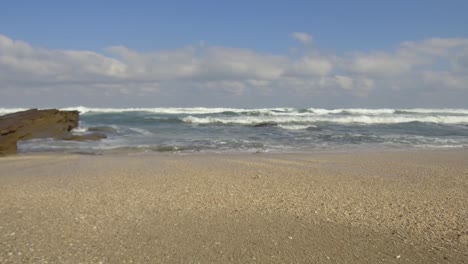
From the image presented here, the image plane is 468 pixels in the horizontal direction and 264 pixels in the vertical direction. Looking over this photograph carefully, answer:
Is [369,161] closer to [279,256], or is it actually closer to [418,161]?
[418,161]

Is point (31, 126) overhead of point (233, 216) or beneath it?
overhead

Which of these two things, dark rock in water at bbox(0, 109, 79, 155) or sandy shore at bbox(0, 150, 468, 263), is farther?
dark rock in water at bbox(0, 109, 79, 155)

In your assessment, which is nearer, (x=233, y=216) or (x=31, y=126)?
(x=233, y=216)

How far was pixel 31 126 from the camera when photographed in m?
17.7

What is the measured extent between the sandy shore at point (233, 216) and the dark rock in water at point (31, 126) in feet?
20.6

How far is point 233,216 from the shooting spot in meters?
4.79

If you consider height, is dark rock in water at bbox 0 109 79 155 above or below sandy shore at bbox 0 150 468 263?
above

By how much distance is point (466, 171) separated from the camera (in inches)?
323

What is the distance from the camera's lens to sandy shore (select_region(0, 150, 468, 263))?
12.1ft

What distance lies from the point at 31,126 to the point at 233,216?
15.7m

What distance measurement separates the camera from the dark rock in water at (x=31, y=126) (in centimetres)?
1359

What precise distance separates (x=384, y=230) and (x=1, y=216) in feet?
14.0

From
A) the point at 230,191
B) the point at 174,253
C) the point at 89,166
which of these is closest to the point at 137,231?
the point at 174,253

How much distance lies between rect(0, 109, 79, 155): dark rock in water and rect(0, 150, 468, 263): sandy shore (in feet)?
20.6
